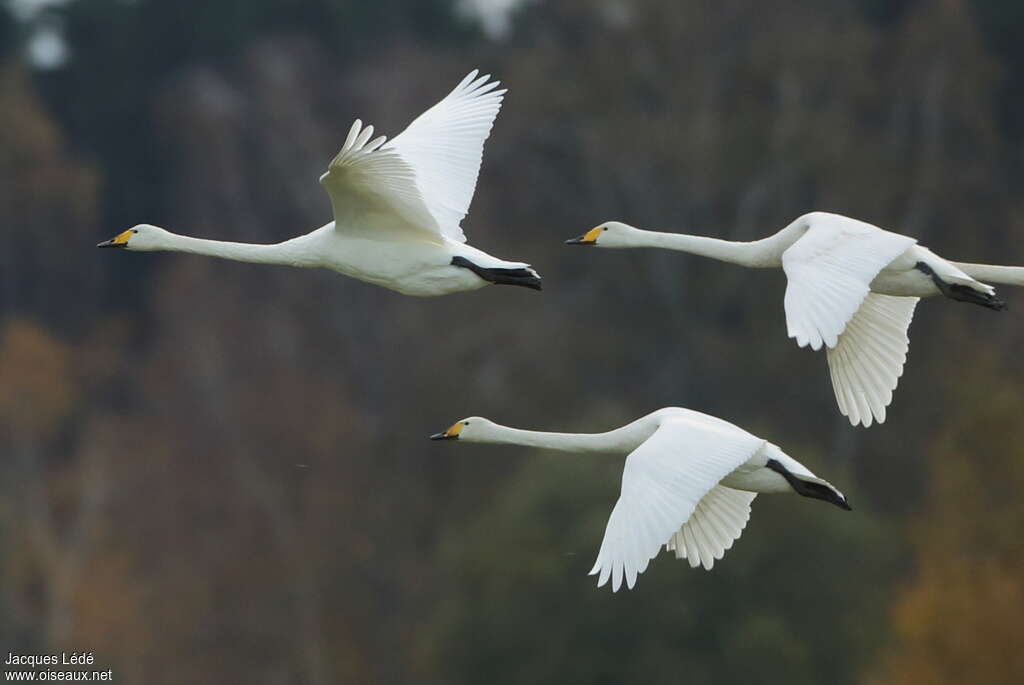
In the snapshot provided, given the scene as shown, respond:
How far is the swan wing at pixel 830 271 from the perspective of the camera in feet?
42.5

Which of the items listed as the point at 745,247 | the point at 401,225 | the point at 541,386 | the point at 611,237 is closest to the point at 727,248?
the point at 745,247

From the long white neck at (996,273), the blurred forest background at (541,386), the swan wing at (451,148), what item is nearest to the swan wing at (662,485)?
the long white neck at (996,273)

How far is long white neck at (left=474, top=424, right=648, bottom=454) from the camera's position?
48.4 feet

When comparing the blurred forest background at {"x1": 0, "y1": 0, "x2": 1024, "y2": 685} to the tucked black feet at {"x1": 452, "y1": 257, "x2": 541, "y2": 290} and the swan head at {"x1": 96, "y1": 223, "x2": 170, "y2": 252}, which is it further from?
the tucked black feet at {"x1": 452, "y1": 257, "x2": 541, "y2": 290}

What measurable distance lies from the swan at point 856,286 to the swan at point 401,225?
4.75ft

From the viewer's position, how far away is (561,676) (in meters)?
29.1

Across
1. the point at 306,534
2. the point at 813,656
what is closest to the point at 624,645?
the point at 813,656

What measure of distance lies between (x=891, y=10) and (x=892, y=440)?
1011 cm

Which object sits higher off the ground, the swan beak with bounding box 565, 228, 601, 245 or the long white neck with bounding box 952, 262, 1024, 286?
the long white neck with bounding box 952, 262, 1024, 286

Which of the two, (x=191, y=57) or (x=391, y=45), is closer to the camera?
(x=391, y=45)

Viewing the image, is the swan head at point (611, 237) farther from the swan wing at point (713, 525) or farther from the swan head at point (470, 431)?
the swan wing at point (713, 525)

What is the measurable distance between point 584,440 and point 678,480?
5.79 ft

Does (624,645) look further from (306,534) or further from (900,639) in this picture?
(306,534)

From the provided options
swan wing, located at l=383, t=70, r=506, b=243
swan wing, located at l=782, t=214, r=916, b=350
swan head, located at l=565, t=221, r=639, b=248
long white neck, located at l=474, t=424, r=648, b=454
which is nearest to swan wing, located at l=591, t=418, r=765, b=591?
long white neck, located at l=474, t=424, r=648, b=454
